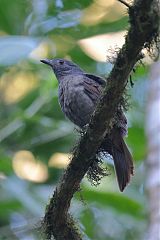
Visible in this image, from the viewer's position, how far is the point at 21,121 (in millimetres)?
5922

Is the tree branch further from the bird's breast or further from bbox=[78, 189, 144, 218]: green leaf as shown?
bbox=[78, 189, 144, 218]: green leaf

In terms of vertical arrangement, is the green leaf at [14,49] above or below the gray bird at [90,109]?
above

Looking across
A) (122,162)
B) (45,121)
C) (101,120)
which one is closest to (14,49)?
(45,121)

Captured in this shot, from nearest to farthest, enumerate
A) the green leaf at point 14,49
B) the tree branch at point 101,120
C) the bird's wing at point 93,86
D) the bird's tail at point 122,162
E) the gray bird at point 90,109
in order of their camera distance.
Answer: the tree branch at point 101,120 < the gray bird at point 90,109 < the bird's tail at point 122,162 < the bird's wing at point 93,86 < the green leaf at point 14,49

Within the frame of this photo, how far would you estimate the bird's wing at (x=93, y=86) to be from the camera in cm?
471

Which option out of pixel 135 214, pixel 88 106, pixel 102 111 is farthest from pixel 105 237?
pixel 102 111

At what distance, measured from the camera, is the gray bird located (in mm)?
4461

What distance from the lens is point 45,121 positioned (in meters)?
5.82

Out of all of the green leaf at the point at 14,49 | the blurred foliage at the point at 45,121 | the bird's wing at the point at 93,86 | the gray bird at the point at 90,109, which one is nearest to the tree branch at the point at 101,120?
the gray bird at the point at 90,109

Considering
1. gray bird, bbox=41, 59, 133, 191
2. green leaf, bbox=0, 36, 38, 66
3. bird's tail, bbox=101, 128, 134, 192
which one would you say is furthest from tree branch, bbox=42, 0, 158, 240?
green leaf, bbox=0, 36, 38, 66

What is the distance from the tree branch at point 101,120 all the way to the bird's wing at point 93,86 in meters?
0.86

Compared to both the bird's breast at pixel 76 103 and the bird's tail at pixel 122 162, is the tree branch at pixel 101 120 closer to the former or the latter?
the bird's tail at pixel 122 162

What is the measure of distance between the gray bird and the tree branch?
1.08 feet

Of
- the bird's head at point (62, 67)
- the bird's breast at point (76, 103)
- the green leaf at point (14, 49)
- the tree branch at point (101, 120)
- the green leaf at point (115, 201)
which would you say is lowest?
the tree branch at point (101, 120)
